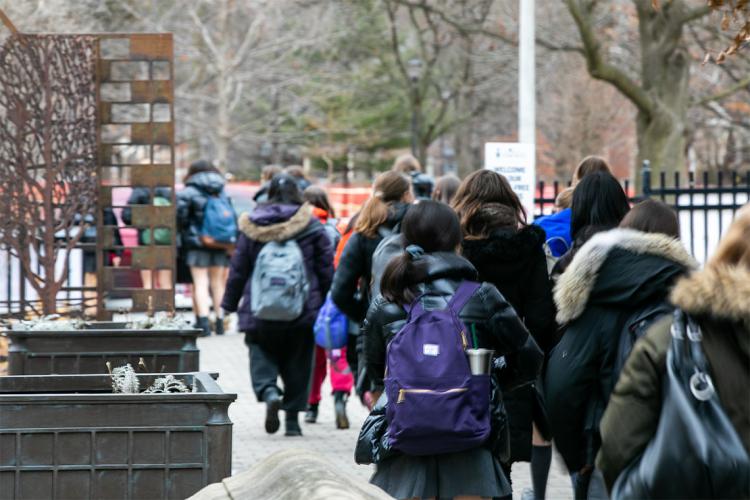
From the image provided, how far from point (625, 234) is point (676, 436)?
2589mm

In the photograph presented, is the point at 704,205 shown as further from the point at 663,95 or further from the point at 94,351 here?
the point at 663,95

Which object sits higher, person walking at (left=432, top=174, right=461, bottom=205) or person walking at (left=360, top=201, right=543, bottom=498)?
person walking at (left=432, top=174, right=461, bottom=205)

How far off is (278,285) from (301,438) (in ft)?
3.96

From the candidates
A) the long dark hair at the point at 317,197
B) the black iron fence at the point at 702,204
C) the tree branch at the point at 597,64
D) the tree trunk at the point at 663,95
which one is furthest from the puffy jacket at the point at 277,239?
the tree trunk at the point at 663,95

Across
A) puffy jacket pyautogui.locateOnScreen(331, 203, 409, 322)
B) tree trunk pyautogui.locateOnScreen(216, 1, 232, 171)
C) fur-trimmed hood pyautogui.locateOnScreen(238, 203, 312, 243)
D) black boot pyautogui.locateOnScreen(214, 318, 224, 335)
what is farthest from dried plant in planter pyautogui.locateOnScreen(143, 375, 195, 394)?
tree trunk pyautogui.locateOnScreen(216, 1, 232, 171)

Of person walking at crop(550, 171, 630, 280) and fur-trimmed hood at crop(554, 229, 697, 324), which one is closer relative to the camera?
fur-trimmed hood at crop(554, 229, 697, 324)

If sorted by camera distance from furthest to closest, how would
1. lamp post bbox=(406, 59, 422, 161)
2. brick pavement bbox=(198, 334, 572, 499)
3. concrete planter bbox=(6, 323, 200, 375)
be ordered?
1. lamp post bbox=(406, 59, 422, 161)
2. brick pavement bbox=(198, 334, 572, 499)
3. concrete planter bbox=(6, 323, 200, 375)

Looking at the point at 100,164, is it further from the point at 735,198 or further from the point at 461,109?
the point at 461,109

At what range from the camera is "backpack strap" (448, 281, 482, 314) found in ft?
18.9

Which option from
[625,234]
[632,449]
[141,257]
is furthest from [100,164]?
[632,449]

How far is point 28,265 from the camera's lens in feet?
33.6

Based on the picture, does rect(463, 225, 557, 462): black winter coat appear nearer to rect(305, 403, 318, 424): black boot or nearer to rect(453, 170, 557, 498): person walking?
rect(453, 170, 557, 498): person walking

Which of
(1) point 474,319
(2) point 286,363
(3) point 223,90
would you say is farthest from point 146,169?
(3) point 223,90

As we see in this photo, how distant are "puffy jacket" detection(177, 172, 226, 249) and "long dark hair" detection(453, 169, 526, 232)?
10.2 meters
